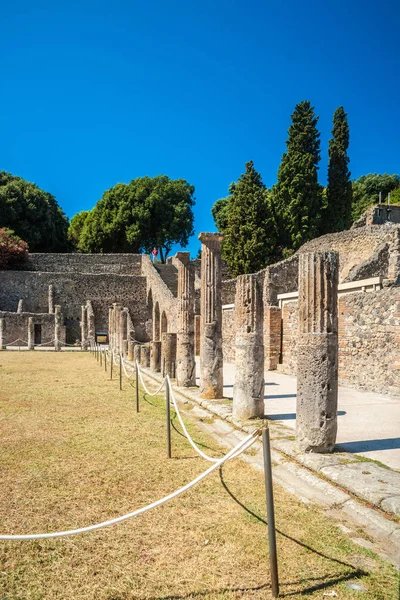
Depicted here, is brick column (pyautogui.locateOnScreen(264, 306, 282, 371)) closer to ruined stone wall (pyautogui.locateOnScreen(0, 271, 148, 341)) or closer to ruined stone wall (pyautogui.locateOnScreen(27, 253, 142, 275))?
ruined stone wall (pyautogui.locateOnScreen(0, 271, 148, 341))

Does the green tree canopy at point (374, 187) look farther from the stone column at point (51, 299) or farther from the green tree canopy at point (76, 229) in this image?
the green tree canopy at point (76, 229)

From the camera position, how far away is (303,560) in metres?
3.21

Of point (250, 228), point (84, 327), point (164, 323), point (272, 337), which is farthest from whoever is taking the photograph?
point (84, 327)

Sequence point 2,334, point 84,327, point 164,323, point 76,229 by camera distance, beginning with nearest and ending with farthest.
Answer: point 2,334 < point 164,323 < point 84,327 < point 76,229

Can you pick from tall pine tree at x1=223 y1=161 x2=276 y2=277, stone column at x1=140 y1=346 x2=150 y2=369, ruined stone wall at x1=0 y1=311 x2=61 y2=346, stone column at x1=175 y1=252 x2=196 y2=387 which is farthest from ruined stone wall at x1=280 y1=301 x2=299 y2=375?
ruined stone wall at x1=0 y1=311 x2=61 y2=346

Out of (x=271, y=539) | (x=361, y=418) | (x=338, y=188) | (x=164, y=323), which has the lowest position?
(x=361, y=418)

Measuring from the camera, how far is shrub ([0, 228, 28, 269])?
40.8 m

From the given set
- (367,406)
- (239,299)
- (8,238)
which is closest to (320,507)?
(239,299)

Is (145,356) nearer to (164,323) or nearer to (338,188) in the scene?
(164,323)

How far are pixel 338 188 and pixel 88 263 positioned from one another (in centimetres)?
2258

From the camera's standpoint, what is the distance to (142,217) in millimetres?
46969

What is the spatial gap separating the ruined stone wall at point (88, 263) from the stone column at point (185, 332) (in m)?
32.1

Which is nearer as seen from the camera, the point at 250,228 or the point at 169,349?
the point at 169,349

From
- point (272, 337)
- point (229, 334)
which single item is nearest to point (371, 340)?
point (272, 337)
